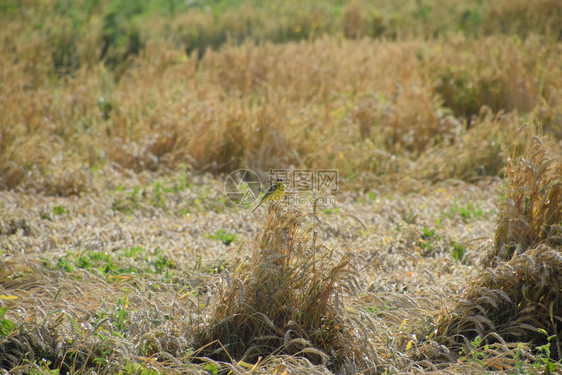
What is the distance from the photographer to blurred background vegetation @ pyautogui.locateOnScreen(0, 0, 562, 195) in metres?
6.68

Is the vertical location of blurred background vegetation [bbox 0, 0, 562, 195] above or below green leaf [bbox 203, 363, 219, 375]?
above

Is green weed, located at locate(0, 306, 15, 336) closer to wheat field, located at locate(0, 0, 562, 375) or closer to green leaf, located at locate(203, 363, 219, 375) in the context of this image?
wheat field, located at locate(0, 0, 562, 375)

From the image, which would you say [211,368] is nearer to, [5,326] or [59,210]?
[5,326]

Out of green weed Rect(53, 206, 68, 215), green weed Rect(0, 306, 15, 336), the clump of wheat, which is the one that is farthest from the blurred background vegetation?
green weed Rect(0, 306, 15, 336)

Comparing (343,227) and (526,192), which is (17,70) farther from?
(526,192)

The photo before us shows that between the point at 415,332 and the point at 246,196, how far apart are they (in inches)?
116

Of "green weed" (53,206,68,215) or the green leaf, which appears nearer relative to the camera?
the green leaf

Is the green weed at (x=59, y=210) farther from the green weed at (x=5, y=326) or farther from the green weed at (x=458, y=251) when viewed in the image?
the green weed at (x=458, y=251)

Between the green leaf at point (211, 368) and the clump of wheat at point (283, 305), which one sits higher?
the clump of wheat at point (283, 305)

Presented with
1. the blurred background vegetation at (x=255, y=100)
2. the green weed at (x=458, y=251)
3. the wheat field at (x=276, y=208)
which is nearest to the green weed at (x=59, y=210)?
the wheat field at (x=276, y=208)

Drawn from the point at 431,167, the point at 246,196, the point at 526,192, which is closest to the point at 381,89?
the point at 431,167

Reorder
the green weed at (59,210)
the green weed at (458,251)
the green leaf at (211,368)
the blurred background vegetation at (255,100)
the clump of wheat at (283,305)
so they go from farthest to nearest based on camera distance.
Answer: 1. the blurred background vegetation at (255,100)
2. the green weed at (59,210)
3. the green weed at (458,251)
4. the clump of wheat at (283,305)
5. the green leaf at (211,368)

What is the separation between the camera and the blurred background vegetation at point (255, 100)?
6.68 meters

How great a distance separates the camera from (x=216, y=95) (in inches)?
301
